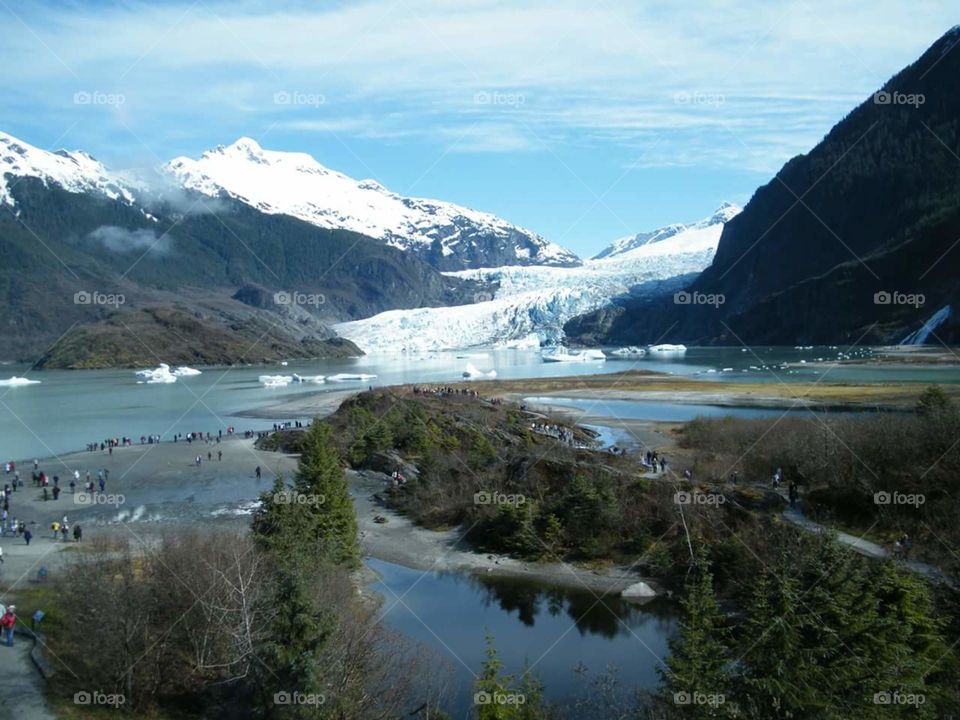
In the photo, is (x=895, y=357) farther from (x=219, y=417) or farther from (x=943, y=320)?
(x=219, y=417)

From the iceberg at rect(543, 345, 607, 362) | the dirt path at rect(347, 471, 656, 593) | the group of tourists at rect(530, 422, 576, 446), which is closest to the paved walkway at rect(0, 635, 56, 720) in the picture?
the dirt path at rect(347, 471, 656, 593)

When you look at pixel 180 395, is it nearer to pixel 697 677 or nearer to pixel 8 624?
pixel 8 624

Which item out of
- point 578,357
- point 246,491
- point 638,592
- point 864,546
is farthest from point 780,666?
point 578,357

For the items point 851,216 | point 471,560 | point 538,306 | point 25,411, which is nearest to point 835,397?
point 471,560

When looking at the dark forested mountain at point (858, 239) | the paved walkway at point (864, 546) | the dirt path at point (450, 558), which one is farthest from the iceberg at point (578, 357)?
the paved walkway at point (864, 546)

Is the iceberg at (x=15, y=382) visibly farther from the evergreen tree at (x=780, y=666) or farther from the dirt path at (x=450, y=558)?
the evergreen tree at (x=780, y=666)

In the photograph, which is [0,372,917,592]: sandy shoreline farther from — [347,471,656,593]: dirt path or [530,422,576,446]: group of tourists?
[530,422,576,446]: group of tourists
